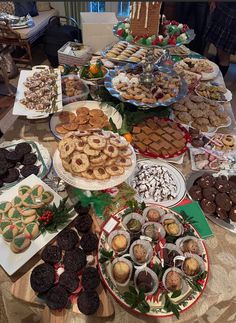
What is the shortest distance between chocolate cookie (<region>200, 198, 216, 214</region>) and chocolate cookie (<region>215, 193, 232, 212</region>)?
0.09 ft

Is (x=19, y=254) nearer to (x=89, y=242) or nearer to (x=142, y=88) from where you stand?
(x=89, y=242)

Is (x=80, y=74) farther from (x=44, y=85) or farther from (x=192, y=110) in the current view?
(x=192, y=110)

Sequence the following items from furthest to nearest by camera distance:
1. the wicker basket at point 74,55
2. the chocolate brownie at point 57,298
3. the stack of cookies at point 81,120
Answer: the wicker basket at point 74,55, the stack of cookies at point 81,120, the chocolate brownie at point 57,298

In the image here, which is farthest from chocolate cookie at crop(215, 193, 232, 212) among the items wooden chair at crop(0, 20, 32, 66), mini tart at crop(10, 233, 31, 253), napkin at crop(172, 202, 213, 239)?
wooden chair at crop(0, 20, 32, 66)

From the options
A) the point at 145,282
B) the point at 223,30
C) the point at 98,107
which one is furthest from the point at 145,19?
the point at 223,30

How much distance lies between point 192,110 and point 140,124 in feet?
1.42

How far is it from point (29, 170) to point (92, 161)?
36 cm

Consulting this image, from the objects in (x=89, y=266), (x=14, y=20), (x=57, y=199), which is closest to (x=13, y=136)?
(x=57, y=199)

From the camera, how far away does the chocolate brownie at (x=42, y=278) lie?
93cm

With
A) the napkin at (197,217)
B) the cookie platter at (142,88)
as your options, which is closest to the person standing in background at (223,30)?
the cookie platter at (142,88)

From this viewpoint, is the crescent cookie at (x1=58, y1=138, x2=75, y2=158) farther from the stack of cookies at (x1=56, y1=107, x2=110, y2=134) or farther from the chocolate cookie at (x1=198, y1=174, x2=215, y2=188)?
the chocolate cookie at (x1=198, y1=174, x2=215, y2=188)

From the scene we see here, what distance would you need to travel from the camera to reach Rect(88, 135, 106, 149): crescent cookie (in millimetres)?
1168

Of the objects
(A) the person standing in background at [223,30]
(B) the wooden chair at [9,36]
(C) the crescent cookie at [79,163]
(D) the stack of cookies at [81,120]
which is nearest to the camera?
(C) the crescent cookie at [79,163]

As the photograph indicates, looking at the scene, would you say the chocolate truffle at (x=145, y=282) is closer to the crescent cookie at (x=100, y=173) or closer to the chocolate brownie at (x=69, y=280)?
the chocolate brownie at (x=69, y=280)
